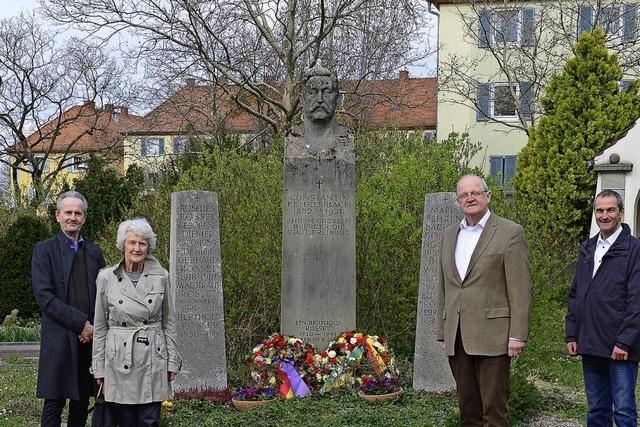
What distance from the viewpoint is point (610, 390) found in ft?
21.8

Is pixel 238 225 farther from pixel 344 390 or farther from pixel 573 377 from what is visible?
pixel 573 377

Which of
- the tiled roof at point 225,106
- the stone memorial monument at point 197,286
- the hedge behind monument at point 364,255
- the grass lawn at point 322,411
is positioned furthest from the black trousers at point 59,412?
the tiled roof at point 225,106

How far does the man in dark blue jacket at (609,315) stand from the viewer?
6266mm

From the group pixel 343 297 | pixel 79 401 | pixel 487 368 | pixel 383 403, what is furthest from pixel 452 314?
pixel 343 297

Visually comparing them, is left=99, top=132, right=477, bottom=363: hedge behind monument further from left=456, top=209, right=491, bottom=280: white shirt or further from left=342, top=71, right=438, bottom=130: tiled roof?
left=342, top=71, right=438, bottom=130: tiled roof

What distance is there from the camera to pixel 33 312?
765 inches

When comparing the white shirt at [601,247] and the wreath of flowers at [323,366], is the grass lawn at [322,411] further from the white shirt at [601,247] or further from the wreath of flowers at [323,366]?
the white shirt at [601,247]

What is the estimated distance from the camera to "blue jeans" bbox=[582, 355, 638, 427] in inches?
251

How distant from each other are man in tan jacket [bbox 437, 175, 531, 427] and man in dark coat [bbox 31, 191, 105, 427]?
2507mm

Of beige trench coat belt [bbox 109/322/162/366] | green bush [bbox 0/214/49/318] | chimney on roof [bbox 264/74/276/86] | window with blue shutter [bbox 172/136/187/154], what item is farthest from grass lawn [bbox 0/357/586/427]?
window with blue shutter [bbox 172/136/187/154]

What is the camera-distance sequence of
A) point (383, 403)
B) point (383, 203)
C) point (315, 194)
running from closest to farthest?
point (383, 403), point (315, 194), point (383, 203)

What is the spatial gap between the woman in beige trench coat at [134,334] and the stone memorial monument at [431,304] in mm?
4486

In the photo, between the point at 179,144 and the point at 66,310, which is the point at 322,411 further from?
the point at 179,144

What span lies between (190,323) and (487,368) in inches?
173
